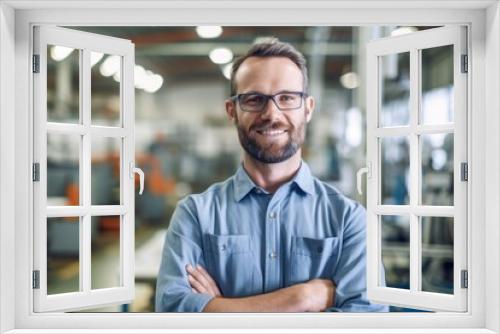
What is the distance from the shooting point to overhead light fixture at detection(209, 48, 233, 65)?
2830 millimetres

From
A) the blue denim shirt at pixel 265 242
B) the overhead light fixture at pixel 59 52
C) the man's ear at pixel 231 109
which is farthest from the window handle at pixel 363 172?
the overhead light fixture at pixel 59 52

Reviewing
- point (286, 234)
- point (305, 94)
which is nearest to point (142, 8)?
point (305, 94)

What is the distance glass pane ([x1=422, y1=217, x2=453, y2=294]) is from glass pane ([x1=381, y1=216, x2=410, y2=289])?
9 cm

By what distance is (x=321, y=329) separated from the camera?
258cm

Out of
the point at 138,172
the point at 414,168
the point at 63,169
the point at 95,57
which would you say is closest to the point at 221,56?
the point at 95,57

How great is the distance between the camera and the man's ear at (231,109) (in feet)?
9.27

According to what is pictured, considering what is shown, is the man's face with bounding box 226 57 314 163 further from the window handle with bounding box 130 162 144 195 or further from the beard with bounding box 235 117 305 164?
the window handle with bounding box 130 162 144 195

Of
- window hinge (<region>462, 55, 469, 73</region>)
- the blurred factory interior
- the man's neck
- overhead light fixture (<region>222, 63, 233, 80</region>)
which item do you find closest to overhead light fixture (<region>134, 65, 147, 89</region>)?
the blurred factory interior

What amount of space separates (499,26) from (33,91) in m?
2.10

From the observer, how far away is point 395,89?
2871 millimetres

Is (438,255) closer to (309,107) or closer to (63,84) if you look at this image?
(309,107)

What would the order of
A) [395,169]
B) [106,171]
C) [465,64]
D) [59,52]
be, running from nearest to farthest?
[465,64], [59,52], [106,171], [395,169]

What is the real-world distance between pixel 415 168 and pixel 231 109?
3.09 ft

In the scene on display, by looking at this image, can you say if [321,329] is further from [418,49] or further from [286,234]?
[418,49]
